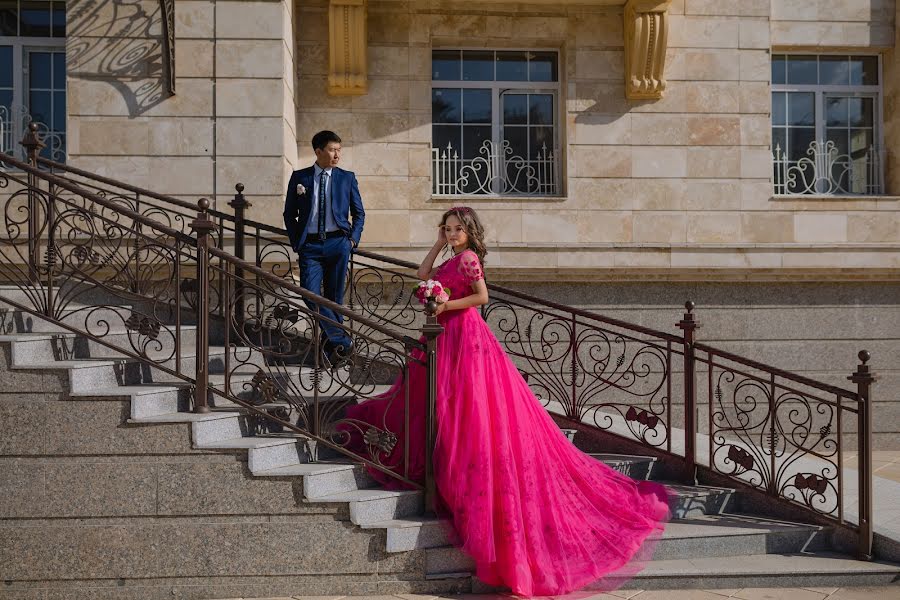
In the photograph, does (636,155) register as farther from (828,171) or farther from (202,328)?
(202,328)

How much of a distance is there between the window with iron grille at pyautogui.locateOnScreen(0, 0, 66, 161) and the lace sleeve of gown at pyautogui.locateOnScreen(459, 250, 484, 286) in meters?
5.36

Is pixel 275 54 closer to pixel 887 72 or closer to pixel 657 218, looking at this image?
pixel 657 218

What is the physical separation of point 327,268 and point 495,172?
3.41 meters

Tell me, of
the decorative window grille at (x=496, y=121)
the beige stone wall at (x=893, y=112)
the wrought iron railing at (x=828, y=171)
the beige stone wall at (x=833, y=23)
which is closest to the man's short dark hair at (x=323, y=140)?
the decorative window grille at (x=496, y=121)

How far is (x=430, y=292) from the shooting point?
5410 mm

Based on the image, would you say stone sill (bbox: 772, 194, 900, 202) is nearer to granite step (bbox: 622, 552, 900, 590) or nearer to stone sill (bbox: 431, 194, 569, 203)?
stone sill (bbox: 431, 194, 569, 203)

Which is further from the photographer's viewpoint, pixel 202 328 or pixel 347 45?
pixel 347 45

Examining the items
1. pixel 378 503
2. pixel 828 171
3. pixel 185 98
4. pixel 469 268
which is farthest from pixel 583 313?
pixel 828 171

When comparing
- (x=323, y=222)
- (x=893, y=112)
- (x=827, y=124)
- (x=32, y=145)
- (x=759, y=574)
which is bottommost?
(x=759, y=574)

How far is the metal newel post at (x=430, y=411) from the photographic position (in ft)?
17.5

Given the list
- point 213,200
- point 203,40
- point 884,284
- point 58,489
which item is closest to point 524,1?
point 203,40

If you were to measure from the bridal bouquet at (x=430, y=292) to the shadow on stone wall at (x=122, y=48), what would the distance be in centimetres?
432

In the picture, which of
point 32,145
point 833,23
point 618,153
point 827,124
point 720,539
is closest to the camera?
point 720,539

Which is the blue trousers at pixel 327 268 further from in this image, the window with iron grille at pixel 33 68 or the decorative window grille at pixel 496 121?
the window with iron grille at pixel 33 68
